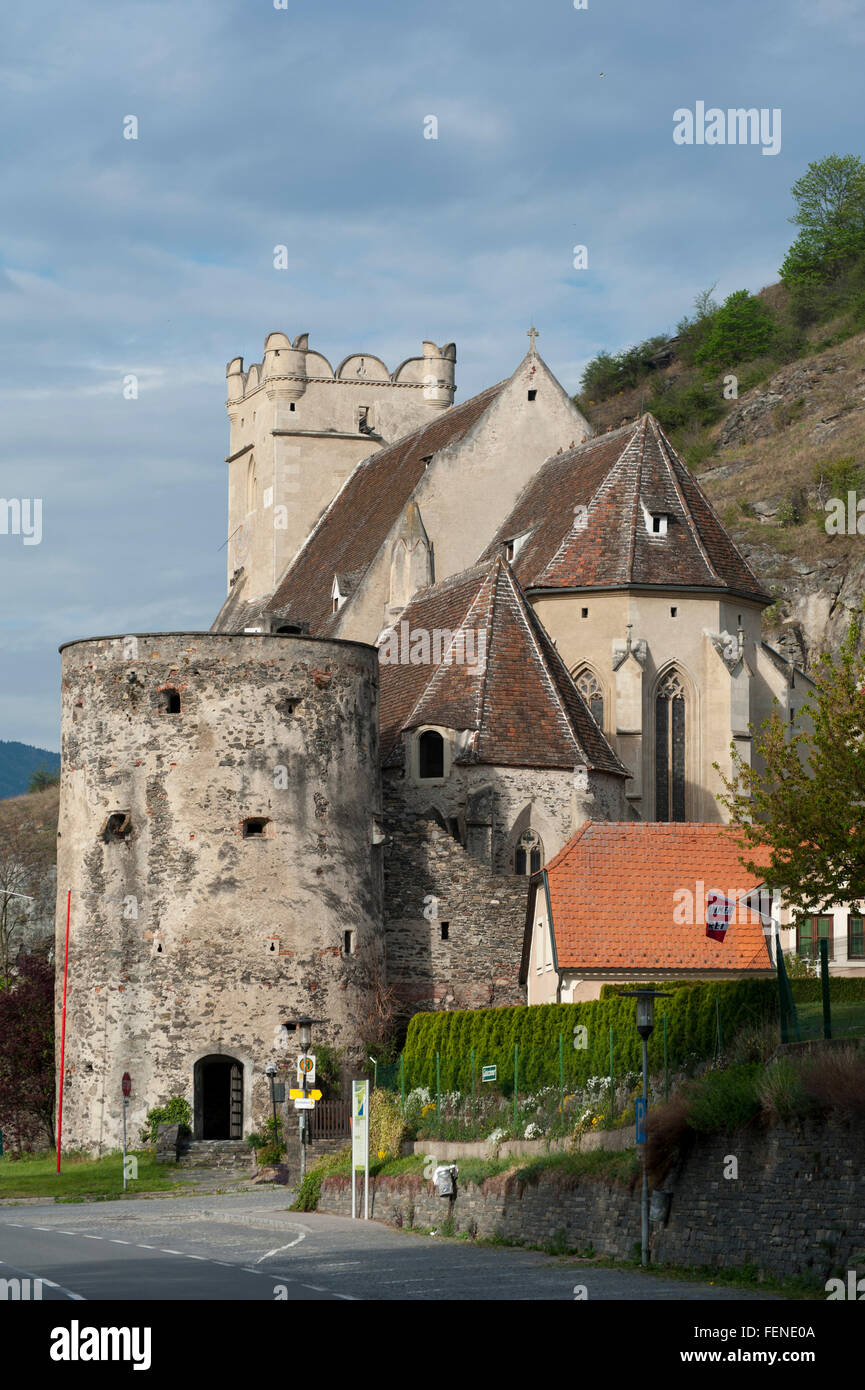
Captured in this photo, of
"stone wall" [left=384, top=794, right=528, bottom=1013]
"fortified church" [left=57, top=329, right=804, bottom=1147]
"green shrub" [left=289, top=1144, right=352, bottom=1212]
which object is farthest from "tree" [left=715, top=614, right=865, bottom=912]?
"stone wall" [left=384, top=794, right=528, bottom=1013]

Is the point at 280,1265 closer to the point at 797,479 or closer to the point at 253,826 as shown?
the point at 253,826

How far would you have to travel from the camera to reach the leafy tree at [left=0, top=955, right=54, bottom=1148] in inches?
1740

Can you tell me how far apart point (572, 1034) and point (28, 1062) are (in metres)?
21.4

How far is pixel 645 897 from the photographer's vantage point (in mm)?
34062

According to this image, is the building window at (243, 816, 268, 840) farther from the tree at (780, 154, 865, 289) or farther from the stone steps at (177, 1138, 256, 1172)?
the tree at (780, 154, 865, 289)

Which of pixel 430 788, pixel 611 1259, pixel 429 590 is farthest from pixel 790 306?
pixel 611 1259

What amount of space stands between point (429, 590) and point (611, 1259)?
30.7m

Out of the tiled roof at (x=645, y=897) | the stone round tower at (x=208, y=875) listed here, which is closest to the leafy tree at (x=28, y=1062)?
the stone round tower at (x=208, y=875)

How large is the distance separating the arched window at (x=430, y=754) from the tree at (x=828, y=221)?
3389 inches

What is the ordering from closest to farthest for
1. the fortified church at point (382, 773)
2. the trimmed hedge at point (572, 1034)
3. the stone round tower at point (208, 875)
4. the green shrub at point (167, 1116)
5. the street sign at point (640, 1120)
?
1. the street sign at point (640, 1120)
2. the trimmed hedge at point (572, 1034)
3. the green shrub at point (167, 1116)
4. the stone round tower at point (208, 875)
5. the fortified church at point (382, 773)

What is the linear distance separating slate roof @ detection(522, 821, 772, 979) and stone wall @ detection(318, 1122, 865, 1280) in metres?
9.90

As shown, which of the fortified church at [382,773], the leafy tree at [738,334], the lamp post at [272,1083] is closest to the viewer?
the lamp post at [272,1083]

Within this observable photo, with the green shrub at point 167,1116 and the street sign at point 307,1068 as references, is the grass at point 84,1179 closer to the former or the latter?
the green shrub at point 167,1116

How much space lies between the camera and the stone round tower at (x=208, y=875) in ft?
127
